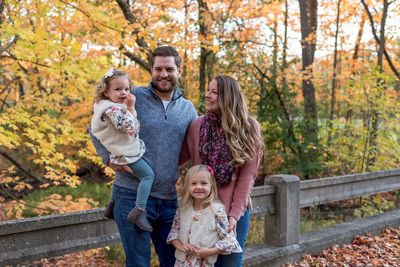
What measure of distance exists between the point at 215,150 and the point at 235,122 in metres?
0.26

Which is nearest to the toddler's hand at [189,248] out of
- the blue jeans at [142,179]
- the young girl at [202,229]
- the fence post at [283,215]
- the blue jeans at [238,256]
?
the young girl at [202,229]

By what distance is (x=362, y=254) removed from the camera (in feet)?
16.7

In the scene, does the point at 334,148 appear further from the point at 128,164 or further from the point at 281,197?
the point at 128,164

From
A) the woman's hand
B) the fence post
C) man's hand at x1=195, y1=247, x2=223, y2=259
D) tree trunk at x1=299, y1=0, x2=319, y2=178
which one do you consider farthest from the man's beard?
tree trunk at x1=299, y1=0, x2=319, y2=178

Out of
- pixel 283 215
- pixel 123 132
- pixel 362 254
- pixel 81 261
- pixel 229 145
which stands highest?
pixel 123 132

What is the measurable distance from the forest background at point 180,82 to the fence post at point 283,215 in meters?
3.04

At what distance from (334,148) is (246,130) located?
5640mm

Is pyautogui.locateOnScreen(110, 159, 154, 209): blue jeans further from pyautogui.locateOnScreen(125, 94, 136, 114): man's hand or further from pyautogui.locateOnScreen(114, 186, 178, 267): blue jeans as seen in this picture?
pyautogui.locateOnScreen(125, 94, 136, 114): man's hand

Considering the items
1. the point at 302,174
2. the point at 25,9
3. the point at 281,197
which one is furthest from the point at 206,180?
the point at 302,174

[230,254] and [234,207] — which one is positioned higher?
[234,207]

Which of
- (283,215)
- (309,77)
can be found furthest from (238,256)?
(309,77)

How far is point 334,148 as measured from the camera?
25.7ft

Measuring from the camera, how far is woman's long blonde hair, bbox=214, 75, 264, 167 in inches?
105

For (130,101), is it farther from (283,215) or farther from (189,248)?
(283,215)
